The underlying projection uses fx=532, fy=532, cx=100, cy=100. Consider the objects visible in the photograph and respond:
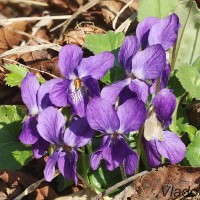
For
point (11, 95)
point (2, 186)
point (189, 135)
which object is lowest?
point (2, 186)

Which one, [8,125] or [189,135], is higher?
[189,135]

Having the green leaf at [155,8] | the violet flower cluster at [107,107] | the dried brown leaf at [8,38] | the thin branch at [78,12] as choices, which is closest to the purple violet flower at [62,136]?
the violet flower cluster at [107,107]

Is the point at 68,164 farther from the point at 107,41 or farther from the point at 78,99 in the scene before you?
the point at 107,41

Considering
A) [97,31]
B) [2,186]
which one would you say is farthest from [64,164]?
[97,31]

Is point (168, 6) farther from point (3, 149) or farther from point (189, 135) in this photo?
point (3, 149)

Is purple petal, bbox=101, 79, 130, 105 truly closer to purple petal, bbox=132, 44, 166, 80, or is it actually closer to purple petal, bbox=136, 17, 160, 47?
Result: purple petal, bbox=132, 44, 166, 80

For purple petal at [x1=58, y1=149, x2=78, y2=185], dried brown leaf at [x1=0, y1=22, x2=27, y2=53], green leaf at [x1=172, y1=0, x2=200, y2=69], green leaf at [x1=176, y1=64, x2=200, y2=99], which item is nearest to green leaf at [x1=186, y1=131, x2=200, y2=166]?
green leaf at [x1=176, y1=64, x2=200, y2=99]
